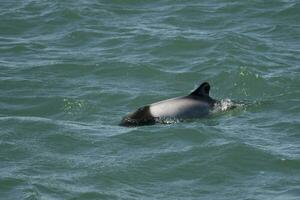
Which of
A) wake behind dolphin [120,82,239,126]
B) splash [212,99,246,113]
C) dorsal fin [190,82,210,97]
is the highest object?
dorsal fin [190,82,210,97]

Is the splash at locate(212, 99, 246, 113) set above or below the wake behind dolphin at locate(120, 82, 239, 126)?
below

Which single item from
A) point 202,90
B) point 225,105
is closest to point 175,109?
point 202,90

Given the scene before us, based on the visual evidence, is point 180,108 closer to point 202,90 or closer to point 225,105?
point 202,90

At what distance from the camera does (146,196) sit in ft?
42.8

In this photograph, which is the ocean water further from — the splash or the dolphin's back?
the dolphin's back

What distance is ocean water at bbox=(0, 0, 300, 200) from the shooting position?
538 inches

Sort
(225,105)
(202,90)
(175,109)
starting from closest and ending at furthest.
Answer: (175,109) < (202,90) < (225,105)

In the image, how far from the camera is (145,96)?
18.3 meters

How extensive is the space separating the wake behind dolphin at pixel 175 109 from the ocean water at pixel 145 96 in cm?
19

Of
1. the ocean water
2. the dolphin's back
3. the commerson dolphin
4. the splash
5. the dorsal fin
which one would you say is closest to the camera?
the ocean water

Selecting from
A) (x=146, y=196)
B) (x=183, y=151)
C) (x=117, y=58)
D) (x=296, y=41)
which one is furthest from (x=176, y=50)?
(x=146, y=196)

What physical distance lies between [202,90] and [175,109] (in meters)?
0.65

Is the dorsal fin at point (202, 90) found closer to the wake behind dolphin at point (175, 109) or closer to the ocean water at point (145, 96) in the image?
the wake behind dolphin at point (175, 109)

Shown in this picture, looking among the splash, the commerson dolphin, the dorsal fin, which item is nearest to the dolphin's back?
the commerson dolphin
